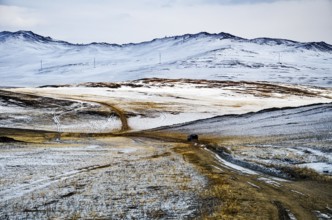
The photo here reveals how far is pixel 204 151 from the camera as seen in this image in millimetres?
31281

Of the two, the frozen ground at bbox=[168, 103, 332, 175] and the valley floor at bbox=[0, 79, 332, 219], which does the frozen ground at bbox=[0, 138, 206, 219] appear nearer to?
the valley floor at bbox=[0, 79, 332, 219]

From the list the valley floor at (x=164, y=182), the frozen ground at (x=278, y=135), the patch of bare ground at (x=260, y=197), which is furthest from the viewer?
the frozen ground at (x=278, y=135)

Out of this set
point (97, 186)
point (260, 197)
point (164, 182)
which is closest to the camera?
point (260, 197)

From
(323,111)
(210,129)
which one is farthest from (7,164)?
(323,111)

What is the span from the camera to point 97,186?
17.6 metres

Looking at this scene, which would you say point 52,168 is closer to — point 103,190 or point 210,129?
point 103,190

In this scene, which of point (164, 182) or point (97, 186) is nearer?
point (97, 186)

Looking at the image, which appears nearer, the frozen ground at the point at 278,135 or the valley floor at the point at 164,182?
the valley floor at the point at 164,182

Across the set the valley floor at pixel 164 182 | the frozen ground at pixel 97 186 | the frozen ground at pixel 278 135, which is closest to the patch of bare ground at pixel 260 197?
the valley floor at pixel 164 182

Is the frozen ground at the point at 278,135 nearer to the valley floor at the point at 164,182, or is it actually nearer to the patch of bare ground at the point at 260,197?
the valley floor at the point at 164,182

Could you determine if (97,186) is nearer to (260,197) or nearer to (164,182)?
(164,182)

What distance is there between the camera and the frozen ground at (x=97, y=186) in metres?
14.0

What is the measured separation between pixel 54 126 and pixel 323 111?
3459 centimetres

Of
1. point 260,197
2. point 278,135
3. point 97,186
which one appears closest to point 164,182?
point 97,186
